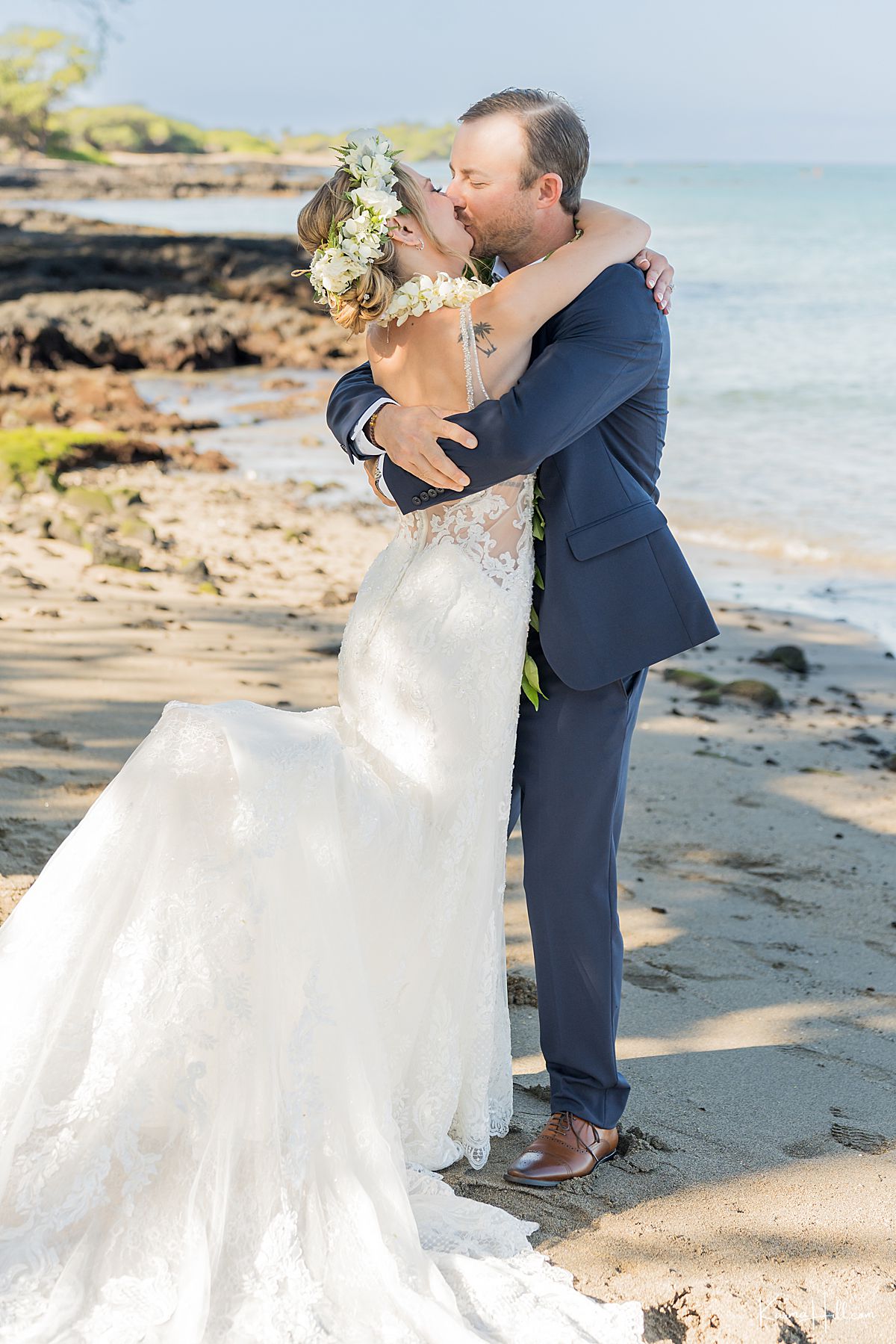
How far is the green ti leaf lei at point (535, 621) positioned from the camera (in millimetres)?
2994

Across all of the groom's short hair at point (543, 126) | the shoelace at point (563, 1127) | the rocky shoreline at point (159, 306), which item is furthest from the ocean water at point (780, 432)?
the shoelace at point (563, 1127)

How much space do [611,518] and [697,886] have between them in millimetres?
2501

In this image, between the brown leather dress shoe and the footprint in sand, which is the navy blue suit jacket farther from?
the footprint in sand

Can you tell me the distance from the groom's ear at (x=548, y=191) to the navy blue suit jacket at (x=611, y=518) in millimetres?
240

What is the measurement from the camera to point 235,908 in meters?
2.54

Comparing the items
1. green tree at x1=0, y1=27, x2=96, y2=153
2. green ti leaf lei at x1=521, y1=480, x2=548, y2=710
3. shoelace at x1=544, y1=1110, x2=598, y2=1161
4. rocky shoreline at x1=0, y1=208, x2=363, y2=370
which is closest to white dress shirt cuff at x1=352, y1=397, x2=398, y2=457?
green ti leaf lei at x1=521, y1=480, x2=548, y2=710

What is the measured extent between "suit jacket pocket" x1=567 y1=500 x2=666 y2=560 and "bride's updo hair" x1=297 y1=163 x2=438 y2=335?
659 mm

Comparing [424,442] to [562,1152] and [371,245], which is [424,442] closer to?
[371,245]

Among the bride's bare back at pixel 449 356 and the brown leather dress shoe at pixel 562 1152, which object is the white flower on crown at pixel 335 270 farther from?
the brown leather dress shoe at pixel 562 1152

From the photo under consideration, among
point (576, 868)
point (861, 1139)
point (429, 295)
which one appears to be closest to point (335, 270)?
point (429, 295)

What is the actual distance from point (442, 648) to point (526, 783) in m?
0.41

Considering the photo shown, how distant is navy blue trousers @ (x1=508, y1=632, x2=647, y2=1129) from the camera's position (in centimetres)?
299

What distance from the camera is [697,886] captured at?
501 cm

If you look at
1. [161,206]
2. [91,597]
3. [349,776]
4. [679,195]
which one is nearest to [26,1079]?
[349,776]
